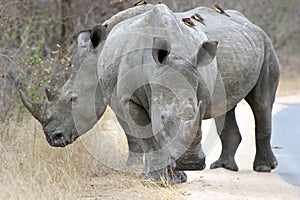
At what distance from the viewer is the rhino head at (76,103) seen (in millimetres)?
8531

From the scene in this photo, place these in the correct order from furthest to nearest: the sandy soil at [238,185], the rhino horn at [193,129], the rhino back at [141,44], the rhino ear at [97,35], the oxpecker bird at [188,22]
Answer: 1. the rhino ear at [97,35]
2. the oxpecker bird at [188,22]
3. the sandy soil at [238,185]
4. the rhino back at [141,44]
5. the rhino horn at [193,129]

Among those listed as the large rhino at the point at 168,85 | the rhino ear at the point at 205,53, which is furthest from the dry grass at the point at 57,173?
the rhino ear at the point at 205,53

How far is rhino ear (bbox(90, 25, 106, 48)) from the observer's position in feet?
27.1

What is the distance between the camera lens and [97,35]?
27.5ft

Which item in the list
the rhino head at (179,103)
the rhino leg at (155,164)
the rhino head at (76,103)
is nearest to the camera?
the rhino head at (179,103)

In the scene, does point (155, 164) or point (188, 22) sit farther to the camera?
point (188, 22)

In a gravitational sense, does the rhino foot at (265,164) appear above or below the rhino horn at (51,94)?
below

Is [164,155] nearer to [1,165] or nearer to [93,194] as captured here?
[93,194]

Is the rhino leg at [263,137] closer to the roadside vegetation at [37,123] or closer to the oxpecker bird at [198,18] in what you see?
the oxpecker bird at [198,18]

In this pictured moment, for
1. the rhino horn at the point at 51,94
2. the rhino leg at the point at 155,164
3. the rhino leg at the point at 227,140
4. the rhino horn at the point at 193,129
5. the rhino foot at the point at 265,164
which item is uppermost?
the rhino horn at the point at 193,129

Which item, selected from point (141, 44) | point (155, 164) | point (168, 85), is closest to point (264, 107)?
point (155, 164)

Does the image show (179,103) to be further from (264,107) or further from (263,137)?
(263,137)

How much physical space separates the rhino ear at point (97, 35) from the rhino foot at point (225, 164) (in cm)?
199

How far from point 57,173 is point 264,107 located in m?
2.73
